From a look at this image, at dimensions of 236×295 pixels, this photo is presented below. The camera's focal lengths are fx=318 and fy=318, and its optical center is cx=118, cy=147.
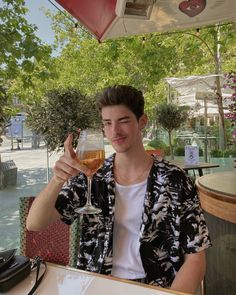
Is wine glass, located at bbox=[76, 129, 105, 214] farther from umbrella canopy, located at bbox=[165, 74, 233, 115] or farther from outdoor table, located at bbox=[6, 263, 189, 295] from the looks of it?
umbrella canopy, located at bbox=[165, 74, 233, 115]

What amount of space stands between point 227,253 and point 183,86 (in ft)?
21.4

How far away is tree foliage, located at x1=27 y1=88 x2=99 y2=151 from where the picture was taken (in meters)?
3.52

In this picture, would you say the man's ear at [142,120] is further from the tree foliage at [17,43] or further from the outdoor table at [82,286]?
the tree foliage at [17,43]

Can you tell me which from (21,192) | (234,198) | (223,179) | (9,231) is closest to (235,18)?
(223,179)

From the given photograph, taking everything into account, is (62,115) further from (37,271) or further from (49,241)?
(37,271)

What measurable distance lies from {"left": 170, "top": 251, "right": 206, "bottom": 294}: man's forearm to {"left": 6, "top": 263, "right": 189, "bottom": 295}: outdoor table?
25cm

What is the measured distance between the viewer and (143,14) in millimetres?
3016

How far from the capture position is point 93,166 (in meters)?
1.12

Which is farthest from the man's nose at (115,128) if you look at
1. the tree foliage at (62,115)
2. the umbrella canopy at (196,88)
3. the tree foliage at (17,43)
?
the umbrella canopy at (196,88)

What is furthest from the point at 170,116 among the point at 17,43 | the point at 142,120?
the point at 142,120

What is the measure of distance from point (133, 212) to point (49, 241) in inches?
19.8

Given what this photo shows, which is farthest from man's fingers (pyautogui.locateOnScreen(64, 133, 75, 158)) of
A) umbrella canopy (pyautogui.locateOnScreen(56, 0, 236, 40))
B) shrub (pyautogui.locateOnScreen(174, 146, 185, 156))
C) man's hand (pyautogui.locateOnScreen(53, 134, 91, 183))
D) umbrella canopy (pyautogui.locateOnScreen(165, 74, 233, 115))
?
shrub (pyautogui.locateOnScreen(174, 146, 185, 156))

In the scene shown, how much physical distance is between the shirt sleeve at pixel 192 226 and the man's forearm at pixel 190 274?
0.03 meters

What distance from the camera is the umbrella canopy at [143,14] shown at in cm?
290
